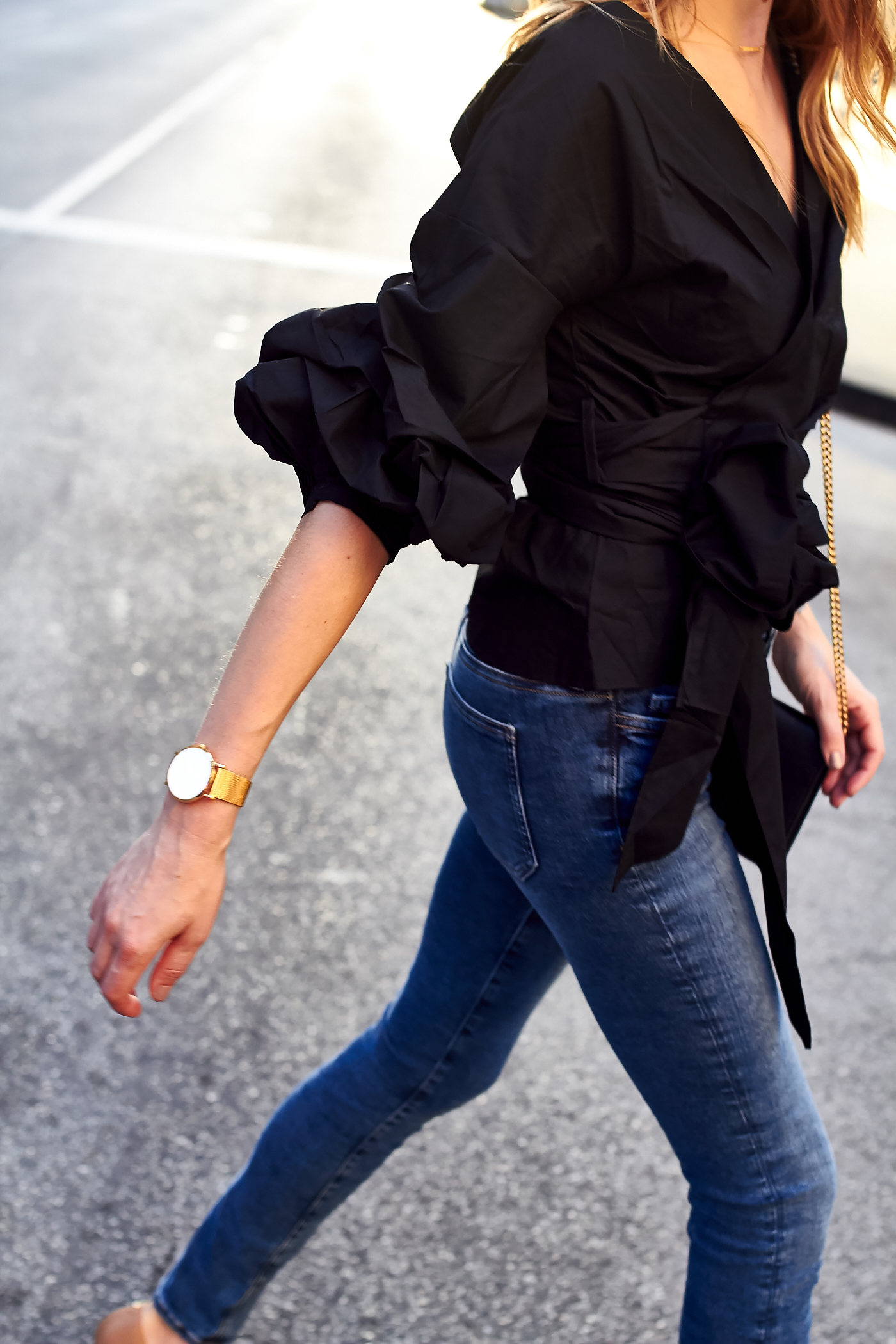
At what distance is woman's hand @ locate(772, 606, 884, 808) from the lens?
169 centimetres

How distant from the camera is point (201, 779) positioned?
118 centimetres

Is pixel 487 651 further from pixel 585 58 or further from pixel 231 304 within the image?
pixel 231 304

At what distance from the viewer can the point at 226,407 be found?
17.5ft

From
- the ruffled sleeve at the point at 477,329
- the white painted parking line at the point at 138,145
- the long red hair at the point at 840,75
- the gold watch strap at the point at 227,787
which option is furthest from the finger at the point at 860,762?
the white painted parking line at the point at 138,145

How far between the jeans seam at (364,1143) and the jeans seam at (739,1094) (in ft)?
1.17

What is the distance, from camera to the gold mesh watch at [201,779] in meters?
1.18

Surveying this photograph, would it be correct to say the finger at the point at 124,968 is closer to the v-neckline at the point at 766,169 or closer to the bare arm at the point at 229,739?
the bare arm at the point at 229,739

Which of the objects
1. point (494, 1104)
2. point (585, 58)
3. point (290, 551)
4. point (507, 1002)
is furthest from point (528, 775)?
point (494, 1104)

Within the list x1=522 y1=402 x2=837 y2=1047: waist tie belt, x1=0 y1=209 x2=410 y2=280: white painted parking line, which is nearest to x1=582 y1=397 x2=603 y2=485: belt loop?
x1=522 y1=402 x2=837 y2=1047: waist tie belt

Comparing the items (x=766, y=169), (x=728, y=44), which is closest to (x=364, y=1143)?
(x=766, y=169)

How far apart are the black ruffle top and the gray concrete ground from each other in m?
0.99

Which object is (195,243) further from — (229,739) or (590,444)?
(229,739)

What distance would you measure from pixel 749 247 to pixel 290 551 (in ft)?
1.78

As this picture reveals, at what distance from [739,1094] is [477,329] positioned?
83 cm
